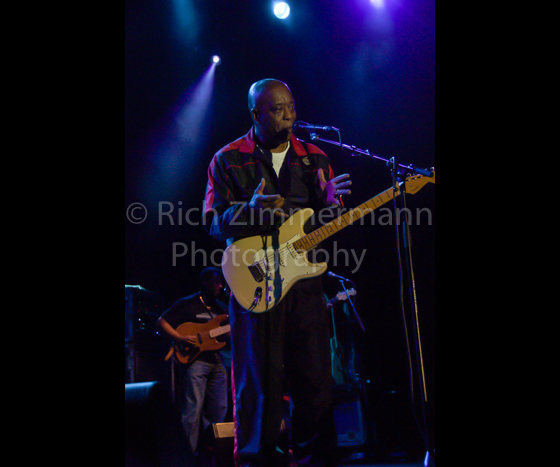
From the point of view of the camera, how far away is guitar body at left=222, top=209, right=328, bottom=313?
2.45 m

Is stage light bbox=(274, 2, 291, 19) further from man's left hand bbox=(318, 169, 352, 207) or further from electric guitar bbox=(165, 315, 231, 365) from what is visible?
electric guitar bbox=(165, 315, 231, 365)

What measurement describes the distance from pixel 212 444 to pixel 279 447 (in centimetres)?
93

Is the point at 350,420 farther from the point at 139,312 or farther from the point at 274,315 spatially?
the point at 139,312

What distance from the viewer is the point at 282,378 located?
2.39 metres

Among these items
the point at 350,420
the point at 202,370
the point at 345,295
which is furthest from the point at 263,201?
the point at 202,370

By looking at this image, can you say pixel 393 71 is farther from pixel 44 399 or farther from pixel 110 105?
pixel 44 399

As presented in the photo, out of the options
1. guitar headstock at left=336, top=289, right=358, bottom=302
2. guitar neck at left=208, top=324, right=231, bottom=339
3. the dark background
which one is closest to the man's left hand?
the dark background

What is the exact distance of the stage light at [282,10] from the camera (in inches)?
165

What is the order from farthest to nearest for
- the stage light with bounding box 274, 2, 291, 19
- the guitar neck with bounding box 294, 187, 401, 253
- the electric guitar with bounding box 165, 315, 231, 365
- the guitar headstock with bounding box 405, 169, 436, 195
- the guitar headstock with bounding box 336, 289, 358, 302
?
the electric guitar with bounding box 165, 315, 231, 365 → the guitar headstock with bounding box 336, 289, 358, 302 → the stage light with bounding box 274, 2, 291, 19 → the guitar headstock with bounding box 405, 169, 436, 195 → the guitar neck with bounding box 294, 187, 401, 253

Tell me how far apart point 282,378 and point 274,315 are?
335 mm

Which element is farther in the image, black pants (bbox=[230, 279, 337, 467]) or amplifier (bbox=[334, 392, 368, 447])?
amplifier (bbox=[334, 392, 368, 447])

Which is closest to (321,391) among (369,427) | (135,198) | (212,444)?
(212,444)

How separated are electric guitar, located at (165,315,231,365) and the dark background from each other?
146 cm

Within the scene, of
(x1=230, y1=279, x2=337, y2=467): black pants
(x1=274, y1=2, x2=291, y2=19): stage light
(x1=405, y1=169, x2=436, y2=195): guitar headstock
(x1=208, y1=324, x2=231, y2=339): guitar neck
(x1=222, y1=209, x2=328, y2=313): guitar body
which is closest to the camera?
(x1=230, y1=279, x2=337, y2=467): black pants
